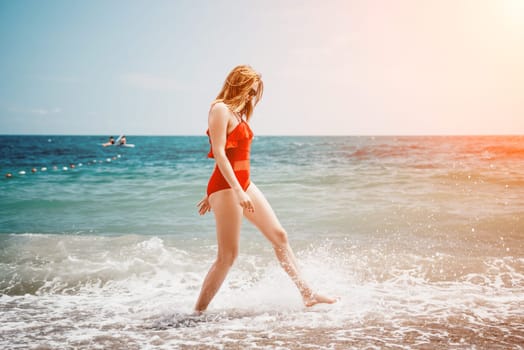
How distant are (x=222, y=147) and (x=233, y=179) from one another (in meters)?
0.28

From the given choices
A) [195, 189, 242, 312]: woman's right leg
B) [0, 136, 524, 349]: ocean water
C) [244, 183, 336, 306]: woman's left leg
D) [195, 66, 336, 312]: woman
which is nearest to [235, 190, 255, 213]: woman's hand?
[195, 66, 336, 312]: woman

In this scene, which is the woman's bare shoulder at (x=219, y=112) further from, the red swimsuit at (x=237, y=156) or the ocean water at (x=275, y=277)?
the ocean water at (x=275, y=277)

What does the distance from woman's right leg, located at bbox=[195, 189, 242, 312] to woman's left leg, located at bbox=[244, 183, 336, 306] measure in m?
0.21

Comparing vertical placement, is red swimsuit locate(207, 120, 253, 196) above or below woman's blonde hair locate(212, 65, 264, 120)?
below

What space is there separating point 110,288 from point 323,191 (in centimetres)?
989

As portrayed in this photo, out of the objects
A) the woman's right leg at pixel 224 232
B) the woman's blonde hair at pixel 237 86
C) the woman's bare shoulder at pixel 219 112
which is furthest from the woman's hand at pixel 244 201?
the woman's blonde hair at pixel 237 86

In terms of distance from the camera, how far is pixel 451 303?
14.4ft

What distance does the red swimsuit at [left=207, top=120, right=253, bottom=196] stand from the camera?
385 centimetres

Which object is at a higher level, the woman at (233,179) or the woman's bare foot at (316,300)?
the woman at (233,179)

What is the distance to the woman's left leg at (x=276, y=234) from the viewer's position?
407 centimetres

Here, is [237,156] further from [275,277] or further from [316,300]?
[275,277]

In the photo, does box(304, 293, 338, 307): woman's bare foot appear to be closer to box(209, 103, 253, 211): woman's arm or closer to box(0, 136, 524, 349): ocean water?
box(0, 136, 524, 349): ocean water

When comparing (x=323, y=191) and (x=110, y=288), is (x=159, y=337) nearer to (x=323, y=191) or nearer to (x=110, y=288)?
(x=110, y=288)

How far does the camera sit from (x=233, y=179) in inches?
146
